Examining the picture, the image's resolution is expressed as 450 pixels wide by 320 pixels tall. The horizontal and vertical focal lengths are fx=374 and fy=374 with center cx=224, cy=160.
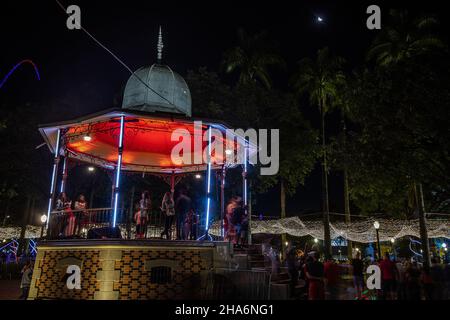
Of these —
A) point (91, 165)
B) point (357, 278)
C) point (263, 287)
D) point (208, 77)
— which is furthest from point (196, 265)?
point (208, 77)

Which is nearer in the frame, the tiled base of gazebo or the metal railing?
the tiled base of gazebo

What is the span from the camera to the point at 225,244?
13141 millimetres

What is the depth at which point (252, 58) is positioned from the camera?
3831cm

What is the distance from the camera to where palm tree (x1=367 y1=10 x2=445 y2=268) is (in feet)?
94.0

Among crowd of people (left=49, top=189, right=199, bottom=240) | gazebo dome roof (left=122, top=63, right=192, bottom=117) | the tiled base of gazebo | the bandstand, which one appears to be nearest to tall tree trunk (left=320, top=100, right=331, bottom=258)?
the bandstand

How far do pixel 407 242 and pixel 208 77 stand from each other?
34270 mm

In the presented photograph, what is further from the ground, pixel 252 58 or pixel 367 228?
pixel 252 58

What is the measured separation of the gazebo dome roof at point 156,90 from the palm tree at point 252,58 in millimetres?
20709

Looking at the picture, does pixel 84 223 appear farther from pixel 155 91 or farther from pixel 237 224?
pixel 155 91

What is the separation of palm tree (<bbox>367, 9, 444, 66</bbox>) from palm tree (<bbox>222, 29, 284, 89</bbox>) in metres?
10.2

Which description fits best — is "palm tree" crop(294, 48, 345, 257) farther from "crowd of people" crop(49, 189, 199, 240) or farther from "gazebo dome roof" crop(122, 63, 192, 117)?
"crowd of people" crop(49, 189, 199, 240)

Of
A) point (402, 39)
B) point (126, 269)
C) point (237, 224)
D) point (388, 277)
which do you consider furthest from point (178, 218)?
point (402, 39)

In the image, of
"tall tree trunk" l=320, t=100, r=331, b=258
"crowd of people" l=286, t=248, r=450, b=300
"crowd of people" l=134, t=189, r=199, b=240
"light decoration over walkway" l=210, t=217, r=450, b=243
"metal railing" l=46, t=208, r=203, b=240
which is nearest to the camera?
"metal railing" l=46, t=208, r=203, b=240
